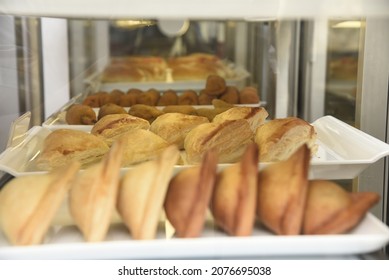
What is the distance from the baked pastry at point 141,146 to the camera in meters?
0.59

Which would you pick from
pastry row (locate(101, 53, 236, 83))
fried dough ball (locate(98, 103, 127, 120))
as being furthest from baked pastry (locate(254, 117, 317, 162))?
pastry row (locate(101, 53, 236, 83))

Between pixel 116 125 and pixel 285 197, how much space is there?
31cm

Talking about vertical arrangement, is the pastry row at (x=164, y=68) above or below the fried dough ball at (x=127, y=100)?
above

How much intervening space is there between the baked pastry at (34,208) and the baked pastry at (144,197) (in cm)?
5

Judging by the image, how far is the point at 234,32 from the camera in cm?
150

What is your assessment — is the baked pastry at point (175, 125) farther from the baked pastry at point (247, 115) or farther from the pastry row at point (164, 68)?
the pastry row at point (164, 68)

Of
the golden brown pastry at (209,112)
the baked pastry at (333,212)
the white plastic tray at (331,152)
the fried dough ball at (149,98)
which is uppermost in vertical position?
the golden brown pastry at (209,112)

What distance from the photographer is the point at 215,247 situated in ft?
1.64

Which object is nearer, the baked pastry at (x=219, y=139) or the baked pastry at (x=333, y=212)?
the baked pastry at (x=333, y=212)

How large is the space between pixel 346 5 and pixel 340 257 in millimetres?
228

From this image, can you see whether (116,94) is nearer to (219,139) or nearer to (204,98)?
(204,98)

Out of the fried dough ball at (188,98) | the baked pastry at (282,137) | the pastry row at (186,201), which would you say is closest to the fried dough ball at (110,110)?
the fried dough ball at (188,98)

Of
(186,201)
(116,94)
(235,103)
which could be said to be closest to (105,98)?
(116,94)
